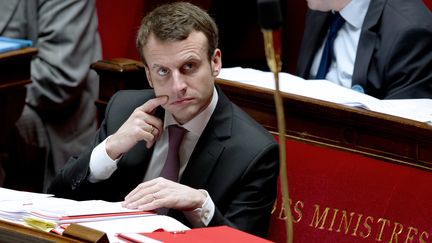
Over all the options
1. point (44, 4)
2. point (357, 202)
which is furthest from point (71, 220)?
point (44, 4)

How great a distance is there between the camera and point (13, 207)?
4.99ft

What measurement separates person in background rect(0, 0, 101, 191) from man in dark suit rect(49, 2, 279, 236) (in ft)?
3.56

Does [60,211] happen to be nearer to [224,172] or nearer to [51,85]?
[224,172]

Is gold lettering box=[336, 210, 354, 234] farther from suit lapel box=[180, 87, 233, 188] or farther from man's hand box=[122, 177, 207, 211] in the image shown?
man's hand box=[122, 177, 207, 211]

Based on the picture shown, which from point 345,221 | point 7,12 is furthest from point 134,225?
point 7,12

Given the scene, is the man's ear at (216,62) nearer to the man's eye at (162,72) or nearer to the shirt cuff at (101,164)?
the man's eye at (162,72)

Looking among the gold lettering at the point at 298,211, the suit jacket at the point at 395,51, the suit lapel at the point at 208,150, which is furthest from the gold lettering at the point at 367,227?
the suit jacket at the point at 395,51

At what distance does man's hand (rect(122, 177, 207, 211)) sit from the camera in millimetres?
1642

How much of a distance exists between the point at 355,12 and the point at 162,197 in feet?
3.41

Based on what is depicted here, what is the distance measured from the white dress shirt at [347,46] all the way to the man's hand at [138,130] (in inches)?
30.5

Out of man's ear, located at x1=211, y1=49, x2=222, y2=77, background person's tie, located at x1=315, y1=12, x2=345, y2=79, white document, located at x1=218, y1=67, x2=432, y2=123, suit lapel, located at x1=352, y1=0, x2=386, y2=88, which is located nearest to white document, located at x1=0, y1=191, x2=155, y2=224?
man's ear, located at x1=211, y1=49, x2=222, y2=77

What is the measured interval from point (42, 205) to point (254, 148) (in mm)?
492

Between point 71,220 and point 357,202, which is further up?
point 71,220

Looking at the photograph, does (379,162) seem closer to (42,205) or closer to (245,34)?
(42,205)
